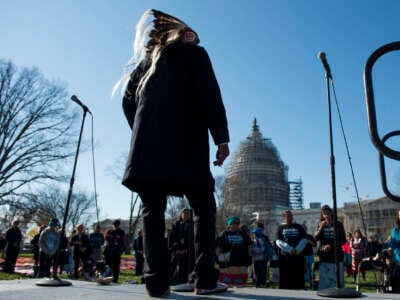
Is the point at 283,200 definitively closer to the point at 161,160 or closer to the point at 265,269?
the point at 265,269

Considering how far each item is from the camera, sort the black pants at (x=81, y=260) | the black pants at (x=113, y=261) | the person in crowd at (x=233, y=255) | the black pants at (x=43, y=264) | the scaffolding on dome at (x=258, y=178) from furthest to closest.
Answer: the scaffolding on dome at (x=258, y=178) < the black pants at (x=81, y=260) < the black pants at (x=43, y=264) < the black pants at (x=113, y=261) < the person in crowd at (x=233, y=255)

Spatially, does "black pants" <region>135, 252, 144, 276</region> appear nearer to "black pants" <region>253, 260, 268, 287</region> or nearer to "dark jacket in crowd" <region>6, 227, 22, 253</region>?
"dark jacket in crowd" <region>6, 227, 22, 253</region>

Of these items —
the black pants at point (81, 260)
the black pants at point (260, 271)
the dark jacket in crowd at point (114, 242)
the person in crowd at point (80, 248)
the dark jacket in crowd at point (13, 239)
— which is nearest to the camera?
the black pants at point (260, 271)

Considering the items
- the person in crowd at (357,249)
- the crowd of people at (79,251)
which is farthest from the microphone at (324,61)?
the person in crowd at (357,249)

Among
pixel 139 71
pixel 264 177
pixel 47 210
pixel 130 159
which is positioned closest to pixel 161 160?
pixel 130 159

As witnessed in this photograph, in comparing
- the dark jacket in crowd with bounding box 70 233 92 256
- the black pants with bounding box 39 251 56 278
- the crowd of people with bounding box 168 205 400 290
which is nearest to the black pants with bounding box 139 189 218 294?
the crowd of people with bounding box 168 205 400 290

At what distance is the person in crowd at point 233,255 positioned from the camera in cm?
833

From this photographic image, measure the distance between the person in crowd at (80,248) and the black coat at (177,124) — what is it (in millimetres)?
10453

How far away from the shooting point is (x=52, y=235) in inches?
406

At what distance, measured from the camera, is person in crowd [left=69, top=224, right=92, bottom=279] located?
12.5m

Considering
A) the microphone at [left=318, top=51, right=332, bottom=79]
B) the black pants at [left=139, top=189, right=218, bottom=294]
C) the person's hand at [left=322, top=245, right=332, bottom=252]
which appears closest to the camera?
the black pants at [left=139, top=189, right=218, bottom=294]

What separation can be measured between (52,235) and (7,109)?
1568 centimetres

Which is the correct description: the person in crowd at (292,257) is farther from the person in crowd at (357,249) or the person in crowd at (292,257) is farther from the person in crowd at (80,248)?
the person in crowd at (80,248)

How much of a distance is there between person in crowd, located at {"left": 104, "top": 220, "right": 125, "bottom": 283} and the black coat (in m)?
8.95
